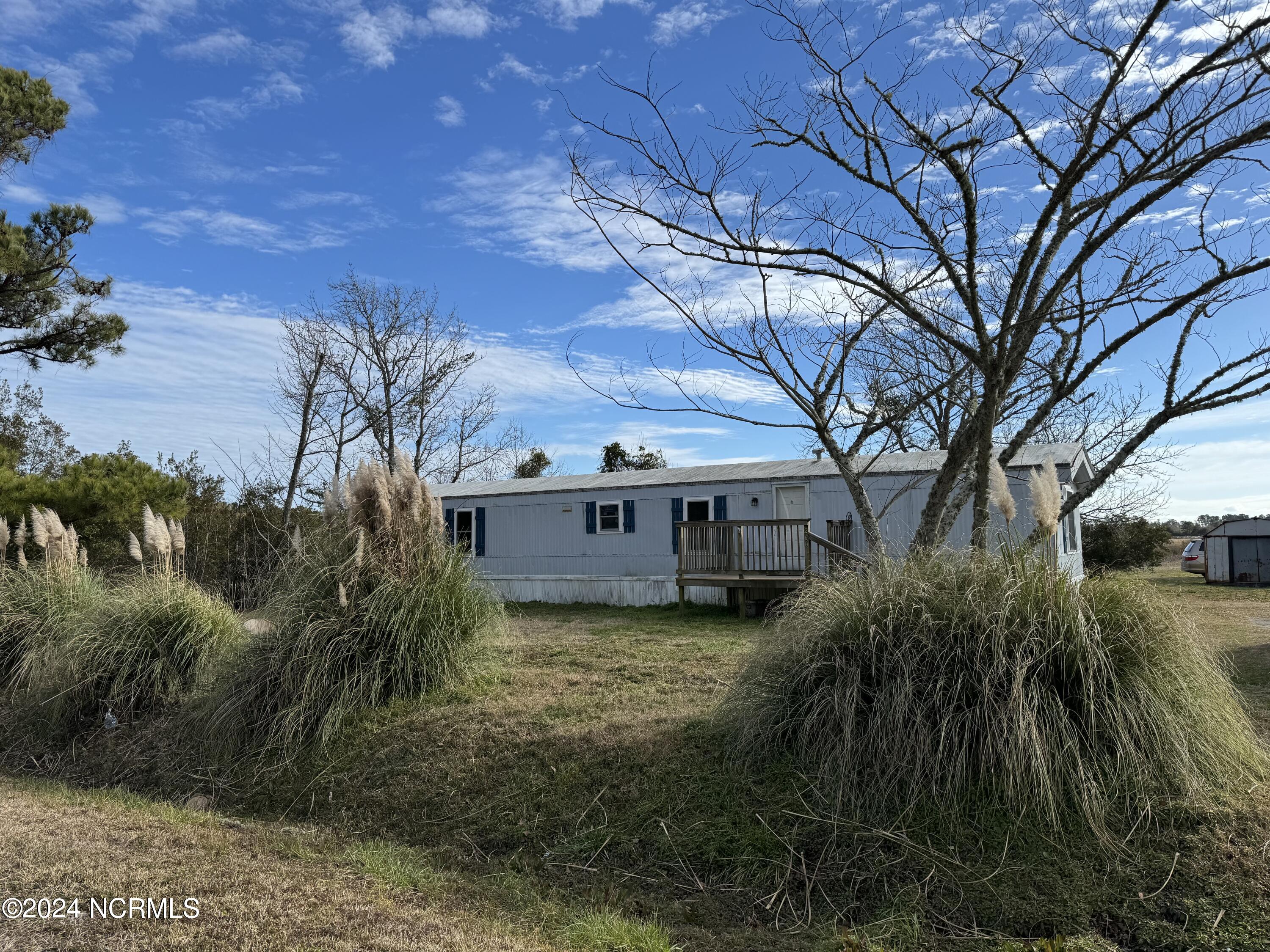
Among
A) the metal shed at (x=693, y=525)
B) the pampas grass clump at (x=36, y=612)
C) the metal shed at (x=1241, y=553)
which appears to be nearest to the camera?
the pampas grass clump at (x=36, y=612)

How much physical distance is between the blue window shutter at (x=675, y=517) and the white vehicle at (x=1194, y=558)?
16.1 m

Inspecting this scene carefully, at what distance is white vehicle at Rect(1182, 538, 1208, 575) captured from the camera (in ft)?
74.1

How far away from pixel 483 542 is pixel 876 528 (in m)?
13.1

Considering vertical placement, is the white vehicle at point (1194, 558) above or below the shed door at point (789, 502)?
below

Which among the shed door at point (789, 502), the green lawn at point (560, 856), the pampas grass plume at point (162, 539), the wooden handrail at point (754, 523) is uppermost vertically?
the shed door at point (789, 502)

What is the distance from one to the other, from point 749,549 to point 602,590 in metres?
3.59

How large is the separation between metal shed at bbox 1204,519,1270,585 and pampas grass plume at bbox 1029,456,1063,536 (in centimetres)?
1885

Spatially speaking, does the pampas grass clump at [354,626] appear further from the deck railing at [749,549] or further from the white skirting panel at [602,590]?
the white skirting panel at [602,590]

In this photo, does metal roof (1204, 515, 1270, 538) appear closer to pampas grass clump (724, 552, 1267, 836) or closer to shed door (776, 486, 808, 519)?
shed door (776, 486, 808, 519)

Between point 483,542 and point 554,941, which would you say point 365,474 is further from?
point 483,542

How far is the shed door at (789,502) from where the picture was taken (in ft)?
46.8

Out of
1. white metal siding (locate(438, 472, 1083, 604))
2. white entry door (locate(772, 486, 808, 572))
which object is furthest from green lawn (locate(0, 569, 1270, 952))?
white metal siding (locate(438, 472, 1083, 604))

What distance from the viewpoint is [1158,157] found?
15.0 ft

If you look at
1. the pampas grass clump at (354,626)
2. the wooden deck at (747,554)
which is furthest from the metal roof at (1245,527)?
the pampas grass clump at (354,626)
